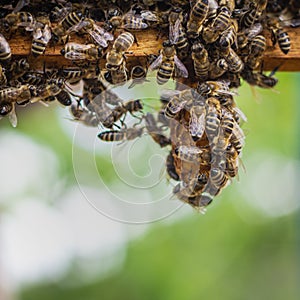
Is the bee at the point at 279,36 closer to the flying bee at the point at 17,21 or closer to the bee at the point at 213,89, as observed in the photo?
the bee at the point at 213,89

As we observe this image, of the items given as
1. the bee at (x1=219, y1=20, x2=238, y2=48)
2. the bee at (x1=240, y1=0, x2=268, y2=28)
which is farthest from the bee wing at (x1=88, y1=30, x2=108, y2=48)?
the bee at (x1=240, y1=0, x2=268, y2=28)

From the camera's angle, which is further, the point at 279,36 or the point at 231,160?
the point at 279,36

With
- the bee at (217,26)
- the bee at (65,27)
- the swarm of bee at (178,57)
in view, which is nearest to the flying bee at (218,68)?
the swarm of bee at (178,57)

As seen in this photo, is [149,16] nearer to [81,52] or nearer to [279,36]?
[81,52]

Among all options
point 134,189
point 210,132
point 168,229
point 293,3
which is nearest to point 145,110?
point 134,189

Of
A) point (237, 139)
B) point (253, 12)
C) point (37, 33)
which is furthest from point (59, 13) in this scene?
point (237, 139)
